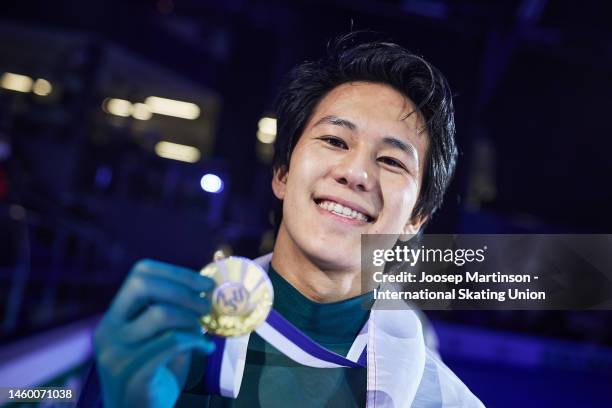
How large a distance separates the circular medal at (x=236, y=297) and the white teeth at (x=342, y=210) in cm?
25

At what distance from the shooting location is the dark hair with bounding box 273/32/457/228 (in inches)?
38.9

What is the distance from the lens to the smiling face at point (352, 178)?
2.86 ft

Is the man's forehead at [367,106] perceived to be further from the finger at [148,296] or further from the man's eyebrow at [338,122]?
the finger at [148,296]

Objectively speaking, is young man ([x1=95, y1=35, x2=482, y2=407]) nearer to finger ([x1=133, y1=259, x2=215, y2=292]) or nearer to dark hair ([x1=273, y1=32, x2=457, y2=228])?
dark hair ([x1=273, y1=32, x2=457, y2=228])

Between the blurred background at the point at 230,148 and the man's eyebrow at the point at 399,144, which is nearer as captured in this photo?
the man's eyebrow at the point at 399,144

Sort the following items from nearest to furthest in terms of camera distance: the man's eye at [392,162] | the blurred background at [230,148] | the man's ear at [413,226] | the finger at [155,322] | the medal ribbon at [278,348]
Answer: the finger at [155,322]
the medal ribbon at [278,348]
the man's eye at [392,162]
the man's ear at [413,226]
the blurred background at [230,148]

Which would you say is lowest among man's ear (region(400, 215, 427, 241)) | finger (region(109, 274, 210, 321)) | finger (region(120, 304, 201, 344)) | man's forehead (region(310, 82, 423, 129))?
finger (region(120, 304, 201, 344))

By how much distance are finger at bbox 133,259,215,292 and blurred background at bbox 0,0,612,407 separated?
51 centimetres

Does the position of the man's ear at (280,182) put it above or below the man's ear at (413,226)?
above

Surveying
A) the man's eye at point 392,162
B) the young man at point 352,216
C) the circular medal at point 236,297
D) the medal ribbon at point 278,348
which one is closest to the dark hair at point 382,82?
the young man at point 352,216

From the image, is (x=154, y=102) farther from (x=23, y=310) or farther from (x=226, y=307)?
(x=226, y=307)

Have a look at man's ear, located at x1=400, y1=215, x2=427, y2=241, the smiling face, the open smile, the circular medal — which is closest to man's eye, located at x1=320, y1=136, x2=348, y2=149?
the smiling face

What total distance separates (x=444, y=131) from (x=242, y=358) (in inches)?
21.7

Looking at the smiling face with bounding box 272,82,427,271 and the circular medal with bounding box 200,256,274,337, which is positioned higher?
the smiling face with bounding box 272,82,427,271
